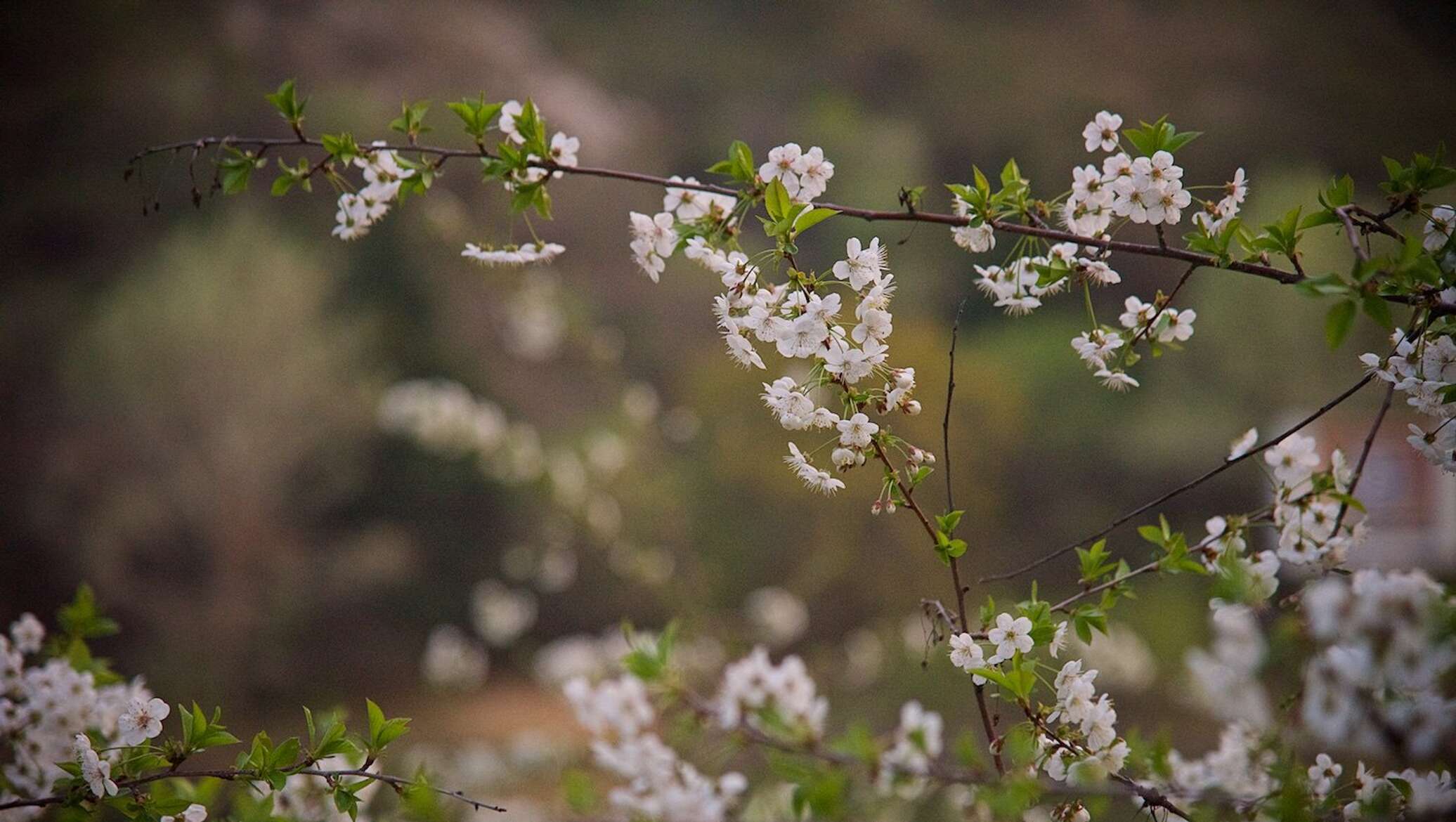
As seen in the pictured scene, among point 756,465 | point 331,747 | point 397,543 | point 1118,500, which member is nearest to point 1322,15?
point 1118,500

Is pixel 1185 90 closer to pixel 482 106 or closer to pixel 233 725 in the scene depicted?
pixel 482 106

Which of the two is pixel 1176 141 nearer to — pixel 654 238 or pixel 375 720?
pixel 654 238

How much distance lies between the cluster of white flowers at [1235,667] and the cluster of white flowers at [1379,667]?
0.02 meters

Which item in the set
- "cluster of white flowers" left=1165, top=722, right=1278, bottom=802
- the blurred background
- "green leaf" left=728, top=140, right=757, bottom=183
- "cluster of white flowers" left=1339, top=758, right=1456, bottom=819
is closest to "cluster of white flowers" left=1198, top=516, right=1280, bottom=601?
"cluster of white flowers" left=1339, top=758, right=1456, bottom=819

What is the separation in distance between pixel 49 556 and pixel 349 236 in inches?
106

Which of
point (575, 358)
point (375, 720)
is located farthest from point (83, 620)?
point (575, 358)

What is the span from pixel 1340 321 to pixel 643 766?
1.41ft

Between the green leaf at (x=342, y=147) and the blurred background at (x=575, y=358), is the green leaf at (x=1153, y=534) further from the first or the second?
the blurred background at (x=575, y=358)

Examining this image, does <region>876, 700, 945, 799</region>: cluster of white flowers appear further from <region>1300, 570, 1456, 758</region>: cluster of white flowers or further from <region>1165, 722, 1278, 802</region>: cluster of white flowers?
<region>1165, 722, 1278, 802</region>: cluster of white flowers

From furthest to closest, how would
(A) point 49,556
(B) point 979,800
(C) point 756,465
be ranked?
(C) point 756,465 < (A) point 49,556 < (B) point 979,800

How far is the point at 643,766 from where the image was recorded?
1.89ft

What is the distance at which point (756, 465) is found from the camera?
3.01m

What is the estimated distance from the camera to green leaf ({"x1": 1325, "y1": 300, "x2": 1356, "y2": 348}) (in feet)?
1.59

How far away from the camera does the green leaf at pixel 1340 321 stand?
19.1 inches
